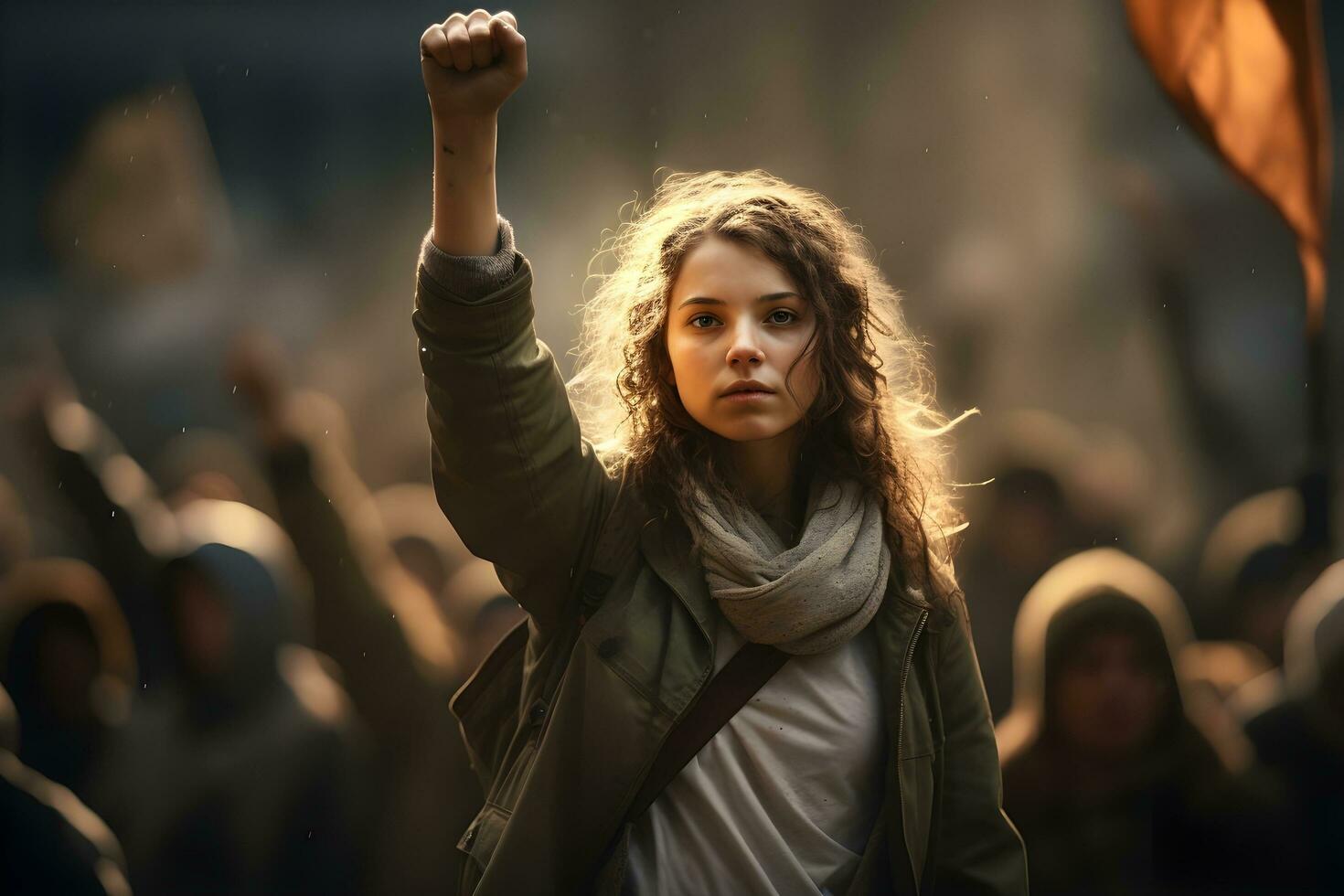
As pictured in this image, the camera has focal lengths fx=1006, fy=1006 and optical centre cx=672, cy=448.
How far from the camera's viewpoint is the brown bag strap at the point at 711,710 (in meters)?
1.22

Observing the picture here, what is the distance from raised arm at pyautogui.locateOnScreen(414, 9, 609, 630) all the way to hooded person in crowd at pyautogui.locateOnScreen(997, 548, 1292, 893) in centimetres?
150

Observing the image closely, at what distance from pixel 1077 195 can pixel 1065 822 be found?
4.59 feet

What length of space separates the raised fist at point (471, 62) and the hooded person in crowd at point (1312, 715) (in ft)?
6.79

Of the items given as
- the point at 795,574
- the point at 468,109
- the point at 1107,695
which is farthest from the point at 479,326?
the point at 1107,695

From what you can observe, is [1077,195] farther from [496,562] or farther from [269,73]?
[269,73]

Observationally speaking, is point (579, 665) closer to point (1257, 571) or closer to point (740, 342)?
point (740, 342)

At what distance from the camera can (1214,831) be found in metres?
2.19

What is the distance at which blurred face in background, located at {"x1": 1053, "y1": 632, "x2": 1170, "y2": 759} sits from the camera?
87.3 inches

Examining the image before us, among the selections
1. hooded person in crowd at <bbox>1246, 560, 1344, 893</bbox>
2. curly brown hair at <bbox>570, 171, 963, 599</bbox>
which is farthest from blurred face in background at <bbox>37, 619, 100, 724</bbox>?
hooded person in crowd at <bbox>1246, 560, 1344, 893</bbox>

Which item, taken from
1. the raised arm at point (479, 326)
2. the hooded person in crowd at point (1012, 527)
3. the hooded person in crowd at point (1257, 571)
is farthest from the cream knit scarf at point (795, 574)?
the hooded person in crowd at point (1257, 571)

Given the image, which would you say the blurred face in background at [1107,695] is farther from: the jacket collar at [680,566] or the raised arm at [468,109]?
the raised arm at [468,109]

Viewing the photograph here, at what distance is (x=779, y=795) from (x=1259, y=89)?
202 cm

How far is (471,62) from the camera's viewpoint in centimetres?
106

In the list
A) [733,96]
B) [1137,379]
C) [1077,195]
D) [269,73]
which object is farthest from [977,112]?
[269,73]
